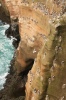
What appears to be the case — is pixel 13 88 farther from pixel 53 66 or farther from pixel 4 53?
pixel 4 53

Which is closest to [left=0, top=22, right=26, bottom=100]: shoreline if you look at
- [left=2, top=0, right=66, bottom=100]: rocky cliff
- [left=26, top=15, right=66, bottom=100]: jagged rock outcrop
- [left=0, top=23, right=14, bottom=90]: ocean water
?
[left=0, top=23, right=14, bottom=90]: ocean water

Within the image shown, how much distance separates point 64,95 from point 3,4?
1085 inches

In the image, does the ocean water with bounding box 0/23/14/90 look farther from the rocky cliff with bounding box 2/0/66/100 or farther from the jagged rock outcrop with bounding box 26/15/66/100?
the jagged rock outcrop with bounding box 26/15/66/100

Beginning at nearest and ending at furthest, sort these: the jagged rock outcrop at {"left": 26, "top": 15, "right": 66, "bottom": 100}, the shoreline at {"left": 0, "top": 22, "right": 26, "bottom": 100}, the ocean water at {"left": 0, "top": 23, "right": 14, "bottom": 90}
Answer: the jagged rock outcrop at {"left": 26, "top": 15, "right": 66, "bottom": 100} → the shoreline at {"left": 0, "top": 22, "right": 26, "bottom": 100} → the ocean water at {"left": 0, "top": 23, "right": 14, "bottom": 90}

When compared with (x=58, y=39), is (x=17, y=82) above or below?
below

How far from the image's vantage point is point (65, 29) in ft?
50.3

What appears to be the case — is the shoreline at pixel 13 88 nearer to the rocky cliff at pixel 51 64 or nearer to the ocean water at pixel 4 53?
the ocean water at pixel 4 53

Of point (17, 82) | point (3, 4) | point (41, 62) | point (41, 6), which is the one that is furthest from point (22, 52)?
point (3, 4)

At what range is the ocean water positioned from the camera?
2746 centimetres

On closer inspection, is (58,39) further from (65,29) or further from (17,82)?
(17,82)

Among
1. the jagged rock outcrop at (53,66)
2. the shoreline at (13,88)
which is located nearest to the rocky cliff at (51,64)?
the jagged rock outcrop at (53,66)

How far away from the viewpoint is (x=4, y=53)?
32.1 m

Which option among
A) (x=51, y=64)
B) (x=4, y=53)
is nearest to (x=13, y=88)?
(x=51, y=64)

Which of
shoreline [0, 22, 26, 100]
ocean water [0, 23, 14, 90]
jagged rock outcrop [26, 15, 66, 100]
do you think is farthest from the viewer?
ocean water [0, 23, 14, 90]
